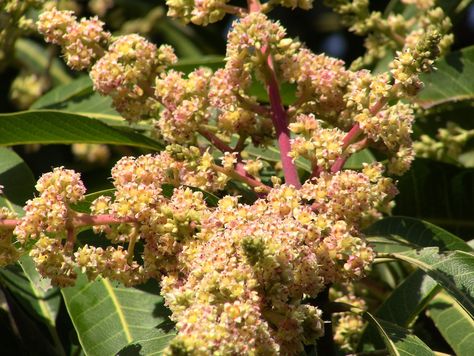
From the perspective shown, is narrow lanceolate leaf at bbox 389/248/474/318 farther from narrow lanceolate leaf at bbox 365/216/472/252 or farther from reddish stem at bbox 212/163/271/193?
reddish stem at bbox 212/163/271/193

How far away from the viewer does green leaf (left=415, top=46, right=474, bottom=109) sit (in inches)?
107

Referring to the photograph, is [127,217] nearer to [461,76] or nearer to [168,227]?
[168,227]

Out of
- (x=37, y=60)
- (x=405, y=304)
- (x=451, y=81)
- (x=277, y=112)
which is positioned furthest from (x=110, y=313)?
(x=37, y=60)

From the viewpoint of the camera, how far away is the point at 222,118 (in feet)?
6.47

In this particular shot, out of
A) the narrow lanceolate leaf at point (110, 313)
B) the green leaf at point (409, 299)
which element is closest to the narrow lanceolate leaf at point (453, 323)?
the green leaf at point (409, 299)

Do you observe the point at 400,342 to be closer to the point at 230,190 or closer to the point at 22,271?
the point at 230,190

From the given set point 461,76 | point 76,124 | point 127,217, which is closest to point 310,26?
point 461,76

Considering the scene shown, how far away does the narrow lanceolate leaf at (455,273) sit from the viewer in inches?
68.8

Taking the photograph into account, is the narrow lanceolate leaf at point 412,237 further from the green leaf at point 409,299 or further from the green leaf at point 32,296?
the green leaf at point 32,296

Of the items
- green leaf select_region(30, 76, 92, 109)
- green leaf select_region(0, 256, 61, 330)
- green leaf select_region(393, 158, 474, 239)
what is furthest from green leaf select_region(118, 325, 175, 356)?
green leaf select_region(30, 76, 92, 109)

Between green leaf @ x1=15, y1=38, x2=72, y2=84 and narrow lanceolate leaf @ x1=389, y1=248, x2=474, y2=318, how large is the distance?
2679 mm

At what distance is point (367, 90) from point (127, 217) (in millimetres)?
608

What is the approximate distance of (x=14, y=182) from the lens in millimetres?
2238

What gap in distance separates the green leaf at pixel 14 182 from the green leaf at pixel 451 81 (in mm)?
1247
